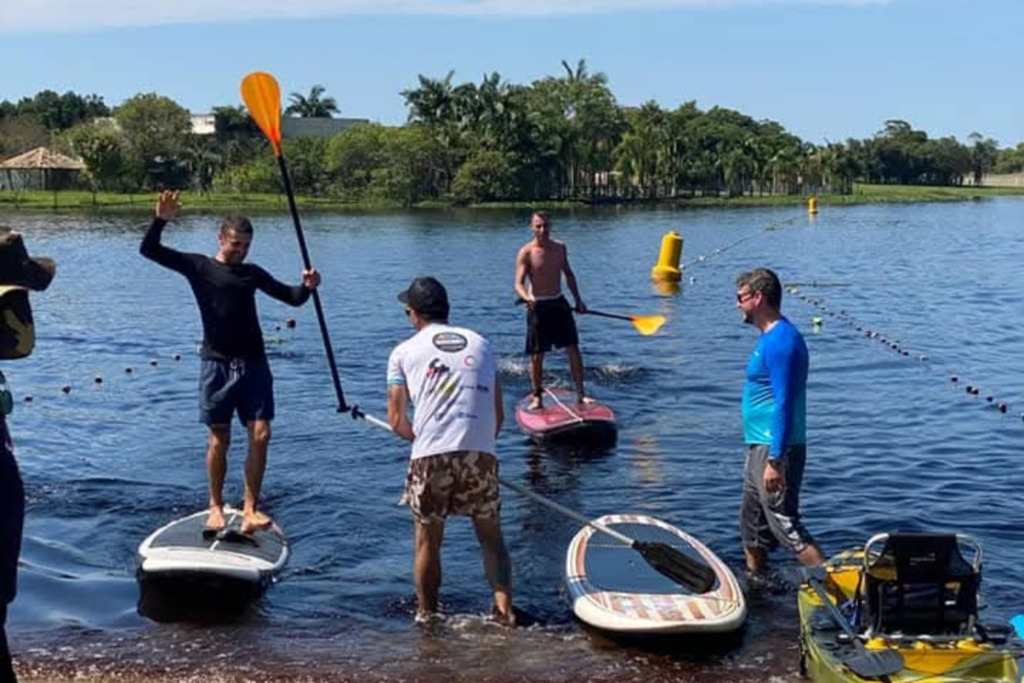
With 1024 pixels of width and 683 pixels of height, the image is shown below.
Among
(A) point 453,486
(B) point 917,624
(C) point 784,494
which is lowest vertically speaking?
(B) point 917,624

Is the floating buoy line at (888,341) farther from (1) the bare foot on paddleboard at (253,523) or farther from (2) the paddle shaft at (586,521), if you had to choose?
(1) the bare foot on paddleboard at (253,523)

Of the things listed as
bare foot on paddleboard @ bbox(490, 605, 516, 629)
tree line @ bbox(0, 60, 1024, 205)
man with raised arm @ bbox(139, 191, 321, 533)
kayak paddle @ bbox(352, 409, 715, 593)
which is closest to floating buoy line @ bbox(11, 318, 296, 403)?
man with raised arm @ bbox(139, 191, 321, 533)

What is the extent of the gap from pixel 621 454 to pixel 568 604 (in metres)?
4.99

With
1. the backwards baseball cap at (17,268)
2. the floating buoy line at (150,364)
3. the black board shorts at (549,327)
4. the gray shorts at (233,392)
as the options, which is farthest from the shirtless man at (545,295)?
the backwards baseball cap at (17,268)

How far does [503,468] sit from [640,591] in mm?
4709

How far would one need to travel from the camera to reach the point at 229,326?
320 inches

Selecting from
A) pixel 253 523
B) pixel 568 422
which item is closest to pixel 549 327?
pixel 568 422

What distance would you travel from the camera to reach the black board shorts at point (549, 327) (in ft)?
42.7

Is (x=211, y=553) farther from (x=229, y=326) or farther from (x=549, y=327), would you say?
(x=549, y=327)

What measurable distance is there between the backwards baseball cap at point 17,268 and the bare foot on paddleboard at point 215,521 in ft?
11.6

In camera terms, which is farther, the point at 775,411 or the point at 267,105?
the point at 267,105

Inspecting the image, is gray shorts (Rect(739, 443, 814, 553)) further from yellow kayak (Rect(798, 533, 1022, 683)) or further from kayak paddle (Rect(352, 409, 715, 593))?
yellow kayak (Rect(798, 533, 1022, 683))

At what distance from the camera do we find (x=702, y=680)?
271 inches

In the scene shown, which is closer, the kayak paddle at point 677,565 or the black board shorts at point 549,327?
the kayak paddle at point 677,565
